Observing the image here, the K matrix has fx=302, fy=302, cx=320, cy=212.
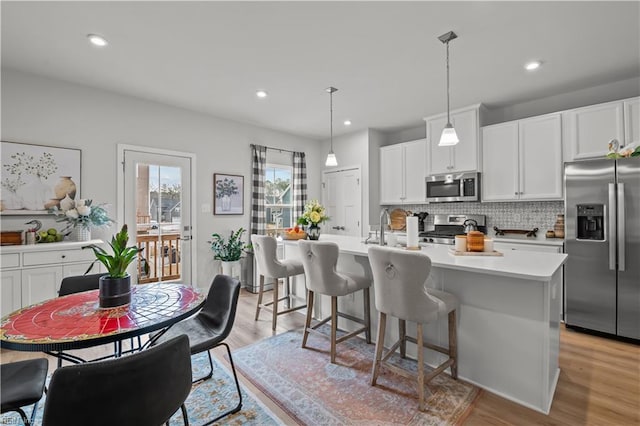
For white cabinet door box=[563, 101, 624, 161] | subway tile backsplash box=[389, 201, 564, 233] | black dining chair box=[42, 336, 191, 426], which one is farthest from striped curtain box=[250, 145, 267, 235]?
white cabinet door box=[563, 101, 624, 161]

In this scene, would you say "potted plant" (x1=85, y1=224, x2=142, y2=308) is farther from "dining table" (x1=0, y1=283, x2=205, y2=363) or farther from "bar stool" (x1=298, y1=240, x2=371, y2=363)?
"bar stool" (x1=298, y1=240, x2=371, y2=363)

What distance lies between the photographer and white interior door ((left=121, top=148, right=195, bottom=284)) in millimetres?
3801

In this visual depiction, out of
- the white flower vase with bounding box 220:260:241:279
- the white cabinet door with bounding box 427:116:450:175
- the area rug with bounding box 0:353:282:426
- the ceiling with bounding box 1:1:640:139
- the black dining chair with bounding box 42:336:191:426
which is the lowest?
the area rug with bounding box 0:353:282:426

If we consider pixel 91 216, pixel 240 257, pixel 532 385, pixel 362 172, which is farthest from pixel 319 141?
pixel 532 385

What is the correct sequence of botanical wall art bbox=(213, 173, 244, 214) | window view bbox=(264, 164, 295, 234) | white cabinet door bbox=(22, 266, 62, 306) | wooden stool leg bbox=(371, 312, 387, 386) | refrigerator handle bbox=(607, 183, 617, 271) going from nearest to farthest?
wooden stool leg bbox=(371, 312, 387, 386), white cabinet door bbox=(22, 266, 62, 306), refrigerator handle bbox=(607, 183, 617, 271), botanical wall art bbox=(213, 173, 244, 214), window view bbox=(264, 164, 295, 234)

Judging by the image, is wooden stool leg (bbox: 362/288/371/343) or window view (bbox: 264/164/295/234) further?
window view (bbox: 264/164/295/234)

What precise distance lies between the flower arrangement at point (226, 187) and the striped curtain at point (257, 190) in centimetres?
33

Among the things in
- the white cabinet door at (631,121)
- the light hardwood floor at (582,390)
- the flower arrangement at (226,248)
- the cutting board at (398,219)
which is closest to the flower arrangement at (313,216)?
the light hardwood floor at (582,390)

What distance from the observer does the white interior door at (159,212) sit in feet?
12.5

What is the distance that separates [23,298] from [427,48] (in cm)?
428

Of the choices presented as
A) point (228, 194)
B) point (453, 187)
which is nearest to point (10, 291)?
point (228, 194)

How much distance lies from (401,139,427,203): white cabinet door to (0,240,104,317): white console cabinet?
14.4 ft

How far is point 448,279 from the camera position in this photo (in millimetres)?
2248

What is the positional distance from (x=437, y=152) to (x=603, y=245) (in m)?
2.25
